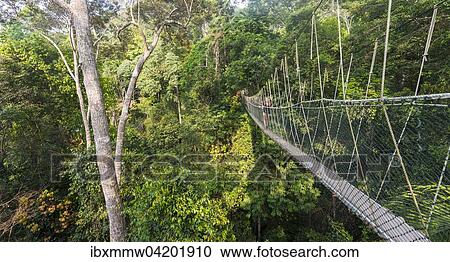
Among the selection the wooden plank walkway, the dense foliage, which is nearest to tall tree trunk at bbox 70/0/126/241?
the dense foliage

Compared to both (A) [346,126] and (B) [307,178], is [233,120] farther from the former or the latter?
(A) [346,126]

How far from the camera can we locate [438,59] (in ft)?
11.1

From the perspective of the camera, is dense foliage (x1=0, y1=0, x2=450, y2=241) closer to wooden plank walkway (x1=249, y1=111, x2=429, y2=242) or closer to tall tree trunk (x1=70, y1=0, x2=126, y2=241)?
tall tree trunk (x1=70, y1=0, x2=126, y2=241)

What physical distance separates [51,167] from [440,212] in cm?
457

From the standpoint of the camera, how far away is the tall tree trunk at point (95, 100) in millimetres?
2047

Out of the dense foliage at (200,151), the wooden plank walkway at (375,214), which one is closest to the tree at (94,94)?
the dense foliage at (200,151)
